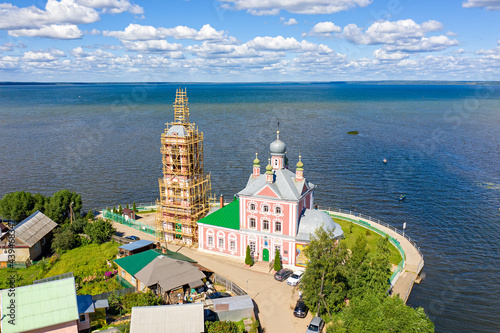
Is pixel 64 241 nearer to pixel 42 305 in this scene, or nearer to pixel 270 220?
pixel 42 305

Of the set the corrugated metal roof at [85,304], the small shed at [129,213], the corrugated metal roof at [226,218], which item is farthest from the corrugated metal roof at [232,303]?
the small shed at [129,213]

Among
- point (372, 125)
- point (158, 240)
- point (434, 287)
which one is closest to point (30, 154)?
point (158, 240)

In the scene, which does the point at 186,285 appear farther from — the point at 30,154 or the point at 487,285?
the point at 30,154

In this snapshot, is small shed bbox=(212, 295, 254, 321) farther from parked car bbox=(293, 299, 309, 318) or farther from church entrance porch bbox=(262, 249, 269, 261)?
church entrance porch bbox=(262, 249, 269, 261)

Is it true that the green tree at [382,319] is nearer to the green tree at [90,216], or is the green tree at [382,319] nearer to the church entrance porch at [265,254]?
the church entrance porch at [265,254]

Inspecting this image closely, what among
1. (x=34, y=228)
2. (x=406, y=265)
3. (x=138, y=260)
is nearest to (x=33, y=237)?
(x=34, y=228)
